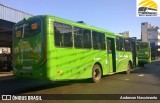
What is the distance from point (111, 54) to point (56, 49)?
6664 millimetres

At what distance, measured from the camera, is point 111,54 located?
16.8 m

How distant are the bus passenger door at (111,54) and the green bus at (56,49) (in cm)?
141

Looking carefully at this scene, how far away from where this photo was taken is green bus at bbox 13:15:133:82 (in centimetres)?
1055

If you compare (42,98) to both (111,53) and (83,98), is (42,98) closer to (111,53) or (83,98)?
(83,98)

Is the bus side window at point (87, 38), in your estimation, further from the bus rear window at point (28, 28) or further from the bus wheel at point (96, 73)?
the bus rear window at point (28, 28)

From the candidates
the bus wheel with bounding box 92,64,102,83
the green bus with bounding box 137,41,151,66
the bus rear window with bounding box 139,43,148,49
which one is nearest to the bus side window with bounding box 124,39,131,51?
the bus wheel with bounding box 92,64,102,83

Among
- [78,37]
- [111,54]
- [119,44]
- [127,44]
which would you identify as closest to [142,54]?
[127,44]

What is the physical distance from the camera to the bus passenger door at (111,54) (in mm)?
16297

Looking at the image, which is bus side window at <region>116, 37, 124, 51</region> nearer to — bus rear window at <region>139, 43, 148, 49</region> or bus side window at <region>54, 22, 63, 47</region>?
bus side window at <region>54, 22, 63, 47</region>

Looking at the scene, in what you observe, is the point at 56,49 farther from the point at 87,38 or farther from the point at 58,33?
the point at 87,38

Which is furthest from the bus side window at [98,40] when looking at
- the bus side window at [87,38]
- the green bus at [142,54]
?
the green bus at [142,54]

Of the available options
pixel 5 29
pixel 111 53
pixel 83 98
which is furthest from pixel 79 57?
pixel 5 29

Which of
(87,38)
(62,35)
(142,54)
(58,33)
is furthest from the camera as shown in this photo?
(142,54)

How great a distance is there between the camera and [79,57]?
12.6 meters
